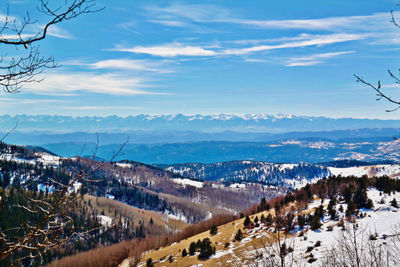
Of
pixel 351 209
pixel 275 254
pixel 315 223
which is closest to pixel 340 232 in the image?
pixel 315 223

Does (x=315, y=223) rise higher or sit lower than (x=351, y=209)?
lower

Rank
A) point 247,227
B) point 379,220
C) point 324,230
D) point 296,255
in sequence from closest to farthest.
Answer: point 296,255
point 379,220
point 324,230
point 247,227

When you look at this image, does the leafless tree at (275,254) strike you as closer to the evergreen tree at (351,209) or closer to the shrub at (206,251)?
the shrub at (206,251)

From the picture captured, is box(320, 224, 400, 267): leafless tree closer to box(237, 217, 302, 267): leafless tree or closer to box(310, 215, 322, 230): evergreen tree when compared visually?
box(237, 217, 302, 267): leafless tree

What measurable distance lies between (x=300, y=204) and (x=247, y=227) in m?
16.2

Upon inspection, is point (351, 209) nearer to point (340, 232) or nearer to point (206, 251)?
point (340, 232)

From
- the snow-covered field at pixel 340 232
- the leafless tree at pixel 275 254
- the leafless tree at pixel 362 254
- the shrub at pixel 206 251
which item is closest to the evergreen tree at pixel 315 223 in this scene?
the snow-covered field at pixel 340 232

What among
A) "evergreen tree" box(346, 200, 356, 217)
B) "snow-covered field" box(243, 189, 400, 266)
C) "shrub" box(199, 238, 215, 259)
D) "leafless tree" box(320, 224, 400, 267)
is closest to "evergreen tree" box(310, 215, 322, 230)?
"snow-covered field" box(243, 189, 400, 266)

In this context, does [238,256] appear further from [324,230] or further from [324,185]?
[324,185]

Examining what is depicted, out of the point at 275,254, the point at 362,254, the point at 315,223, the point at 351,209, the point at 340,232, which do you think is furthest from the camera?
the point at 351,209

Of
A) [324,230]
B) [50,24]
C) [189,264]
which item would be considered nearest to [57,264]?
[189,264]

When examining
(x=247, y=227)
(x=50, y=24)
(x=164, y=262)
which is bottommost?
(x=164, y=262)

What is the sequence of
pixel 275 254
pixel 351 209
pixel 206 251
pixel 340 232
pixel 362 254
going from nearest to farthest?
pixel 362 254 → pixel 275 254 → pixel 340 232 → pixel 351 209 → pixel 206 251

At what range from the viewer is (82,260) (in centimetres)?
14612
